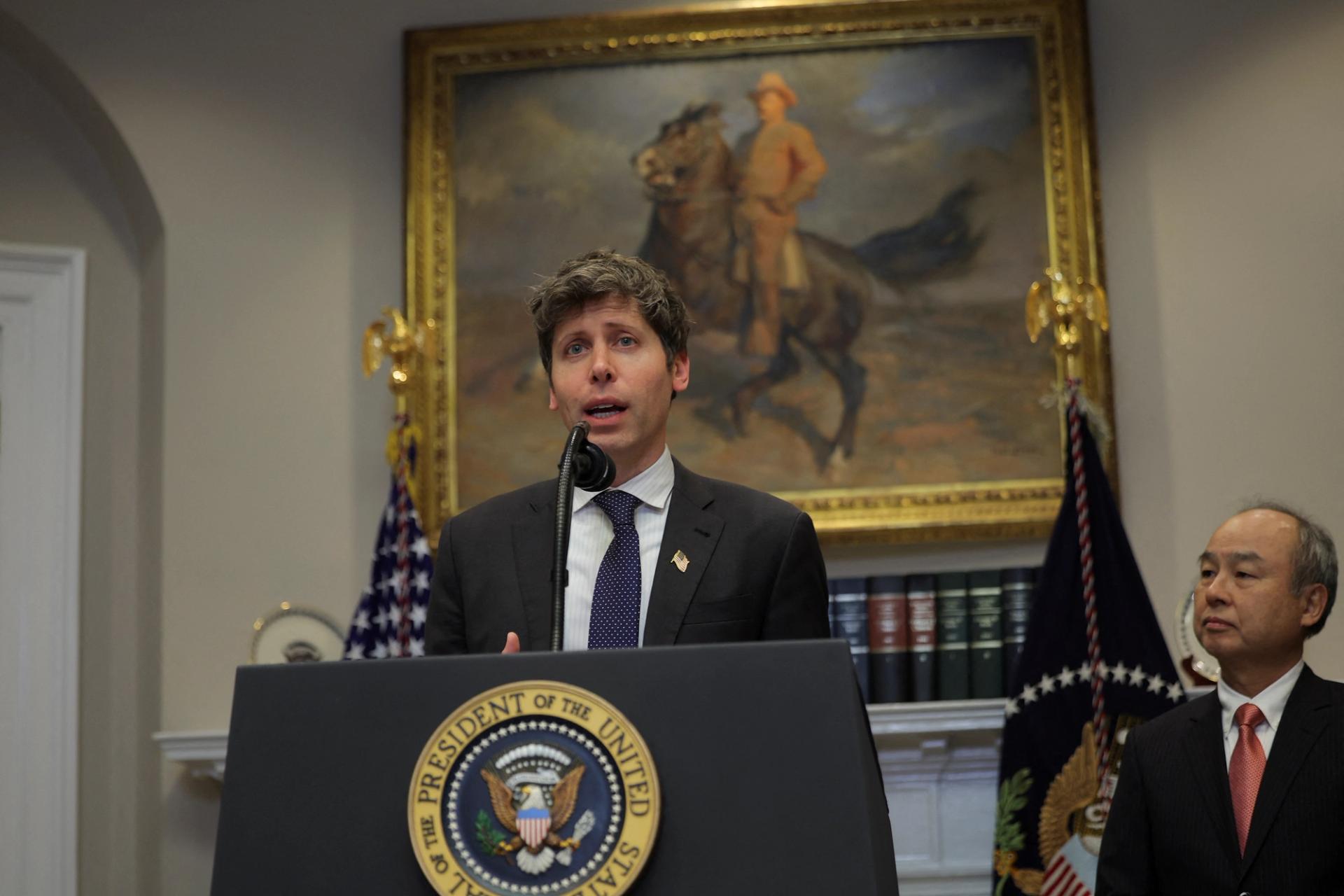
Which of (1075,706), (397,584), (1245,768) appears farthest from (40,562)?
(1245,768)

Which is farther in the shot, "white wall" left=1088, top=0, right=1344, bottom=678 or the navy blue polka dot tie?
"white wall" left=1088, top=0, right=1344, bottom=678

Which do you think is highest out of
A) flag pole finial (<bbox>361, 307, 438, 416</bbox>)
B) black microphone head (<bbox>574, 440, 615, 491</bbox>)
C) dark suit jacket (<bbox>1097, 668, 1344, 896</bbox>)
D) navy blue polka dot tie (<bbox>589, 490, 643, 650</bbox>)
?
flag pole finial (<bbox>361, 307, 438, 416</bbox>)

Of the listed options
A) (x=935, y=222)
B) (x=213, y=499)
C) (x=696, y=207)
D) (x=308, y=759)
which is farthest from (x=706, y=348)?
(x=308, y=759)

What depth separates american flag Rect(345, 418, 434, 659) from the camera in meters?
4.84

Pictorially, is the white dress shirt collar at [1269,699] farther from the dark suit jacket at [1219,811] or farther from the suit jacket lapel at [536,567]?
the suit jacket lapel at [536,567]

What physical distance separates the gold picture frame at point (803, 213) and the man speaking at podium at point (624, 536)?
2.90 m

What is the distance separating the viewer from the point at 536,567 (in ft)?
7.02

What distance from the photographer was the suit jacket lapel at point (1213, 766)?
3363 millimetres

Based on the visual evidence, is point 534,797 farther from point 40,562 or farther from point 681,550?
point 40,562

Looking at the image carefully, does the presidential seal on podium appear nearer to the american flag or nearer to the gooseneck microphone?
the gooseneck microphone

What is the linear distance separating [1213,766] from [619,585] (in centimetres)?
197

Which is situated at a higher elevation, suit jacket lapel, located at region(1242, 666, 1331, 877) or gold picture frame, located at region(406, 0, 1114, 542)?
gold picture frame, located at region(406, 0, 1114, 542)

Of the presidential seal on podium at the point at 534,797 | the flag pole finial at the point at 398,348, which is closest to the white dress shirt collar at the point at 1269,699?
the presidential seal on podium at the point at 534,797

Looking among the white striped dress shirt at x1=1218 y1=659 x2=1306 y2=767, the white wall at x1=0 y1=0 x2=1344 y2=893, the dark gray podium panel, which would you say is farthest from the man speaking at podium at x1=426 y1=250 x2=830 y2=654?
the white wall at x1=0 y1=0 x2=1344 y2=893
